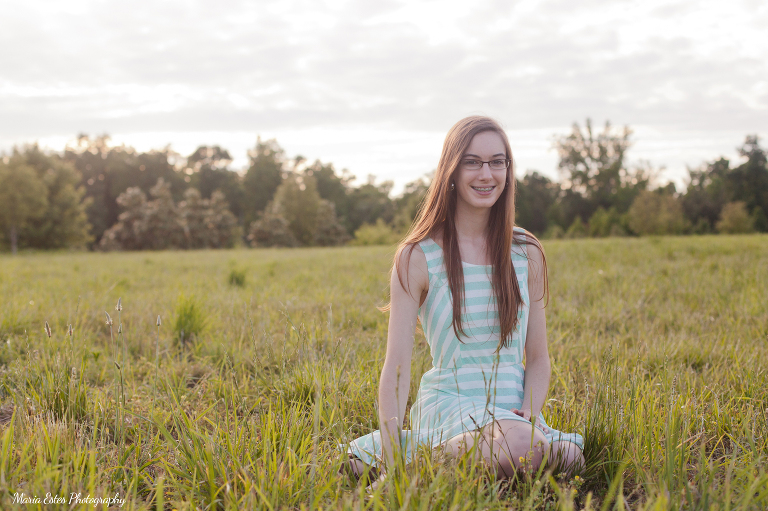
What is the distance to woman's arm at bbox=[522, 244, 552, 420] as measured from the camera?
236cm

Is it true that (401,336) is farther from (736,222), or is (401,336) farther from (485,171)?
(736,222)

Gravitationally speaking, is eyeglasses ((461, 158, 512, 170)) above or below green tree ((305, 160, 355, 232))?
below

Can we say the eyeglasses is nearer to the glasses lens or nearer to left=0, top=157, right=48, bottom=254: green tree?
the glasses lens

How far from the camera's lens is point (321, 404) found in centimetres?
248

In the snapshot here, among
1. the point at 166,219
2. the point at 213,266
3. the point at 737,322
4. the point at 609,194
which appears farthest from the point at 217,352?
the point at 609,194

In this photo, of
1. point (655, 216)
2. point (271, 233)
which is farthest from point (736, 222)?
point (271, 233)

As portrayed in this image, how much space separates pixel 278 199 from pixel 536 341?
45.0 meters

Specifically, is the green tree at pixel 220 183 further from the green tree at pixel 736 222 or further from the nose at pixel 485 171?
the nose at pixel 485 171

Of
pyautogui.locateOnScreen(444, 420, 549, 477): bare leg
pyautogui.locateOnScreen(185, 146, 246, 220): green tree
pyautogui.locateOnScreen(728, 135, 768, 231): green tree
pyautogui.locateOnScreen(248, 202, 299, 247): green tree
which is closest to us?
pyautogui.locateOnScreen(444, 420, 549, 477): bare leg

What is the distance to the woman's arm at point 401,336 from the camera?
6.94ft

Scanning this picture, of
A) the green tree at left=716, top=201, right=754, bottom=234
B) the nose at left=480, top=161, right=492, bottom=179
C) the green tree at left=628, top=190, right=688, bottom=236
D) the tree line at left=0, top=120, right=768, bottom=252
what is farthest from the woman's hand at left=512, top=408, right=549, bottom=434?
the green tree at left=716, top=201, right=754, bottom=234

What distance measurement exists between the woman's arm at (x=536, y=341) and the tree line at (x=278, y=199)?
905 inches

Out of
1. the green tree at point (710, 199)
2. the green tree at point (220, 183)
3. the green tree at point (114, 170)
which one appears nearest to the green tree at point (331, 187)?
the green tree at point (220, 183)

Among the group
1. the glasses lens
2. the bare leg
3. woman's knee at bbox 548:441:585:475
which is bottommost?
woman's knee at bbox 548:441:585:475
